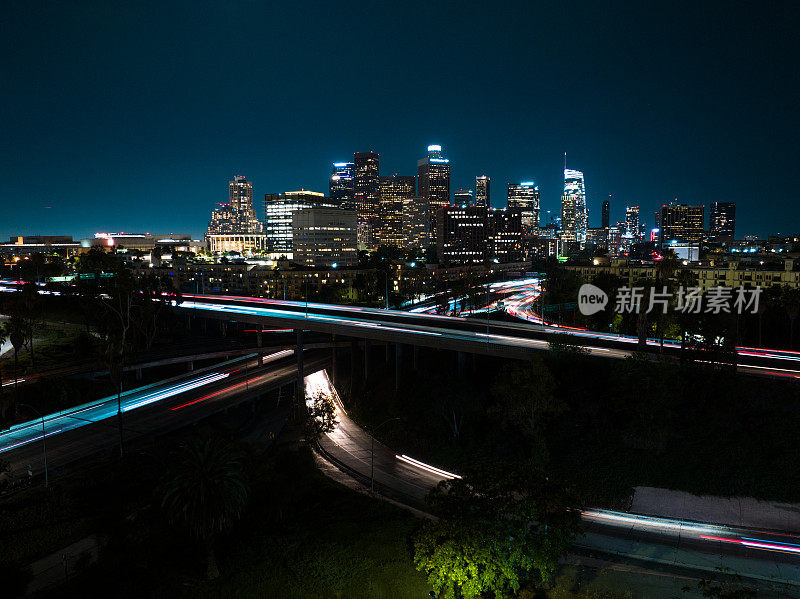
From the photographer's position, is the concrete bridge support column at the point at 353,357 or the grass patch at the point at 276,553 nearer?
the grass patch at the point at 276,553

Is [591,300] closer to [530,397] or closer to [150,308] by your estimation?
[530,397]

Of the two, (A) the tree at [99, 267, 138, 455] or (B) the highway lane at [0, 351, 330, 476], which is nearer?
(B) the highway lane at [0, 351, 330, 476]

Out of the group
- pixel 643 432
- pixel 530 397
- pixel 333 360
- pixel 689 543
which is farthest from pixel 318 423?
pixel 689 543

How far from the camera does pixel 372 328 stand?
6356 cm

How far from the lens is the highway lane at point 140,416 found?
43.6 m

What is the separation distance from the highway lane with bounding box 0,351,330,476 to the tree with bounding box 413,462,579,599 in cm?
3481

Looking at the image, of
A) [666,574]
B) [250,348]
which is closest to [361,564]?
[666,574]

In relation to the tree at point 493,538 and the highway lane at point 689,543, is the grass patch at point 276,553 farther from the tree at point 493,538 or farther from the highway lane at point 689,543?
the highway lane at point 689,543

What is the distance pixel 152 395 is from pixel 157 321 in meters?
30.5

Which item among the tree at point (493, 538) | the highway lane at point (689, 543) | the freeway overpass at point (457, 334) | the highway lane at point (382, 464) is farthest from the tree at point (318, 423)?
the tree at point (493, 538)

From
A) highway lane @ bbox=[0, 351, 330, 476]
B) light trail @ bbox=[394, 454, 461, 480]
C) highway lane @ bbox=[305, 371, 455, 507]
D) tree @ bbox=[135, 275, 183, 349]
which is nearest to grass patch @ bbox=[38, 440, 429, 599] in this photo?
highway lane @ bbox=[305, 371, 455, 507]

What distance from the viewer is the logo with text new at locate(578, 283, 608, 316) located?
276ft

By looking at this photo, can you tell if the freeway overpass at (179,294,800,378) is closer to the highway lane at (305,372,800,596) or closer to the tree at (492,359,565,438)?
the tree at (492,359,565,438)

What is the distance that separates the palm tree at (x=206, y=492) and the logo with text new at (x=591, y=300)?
70504mm
